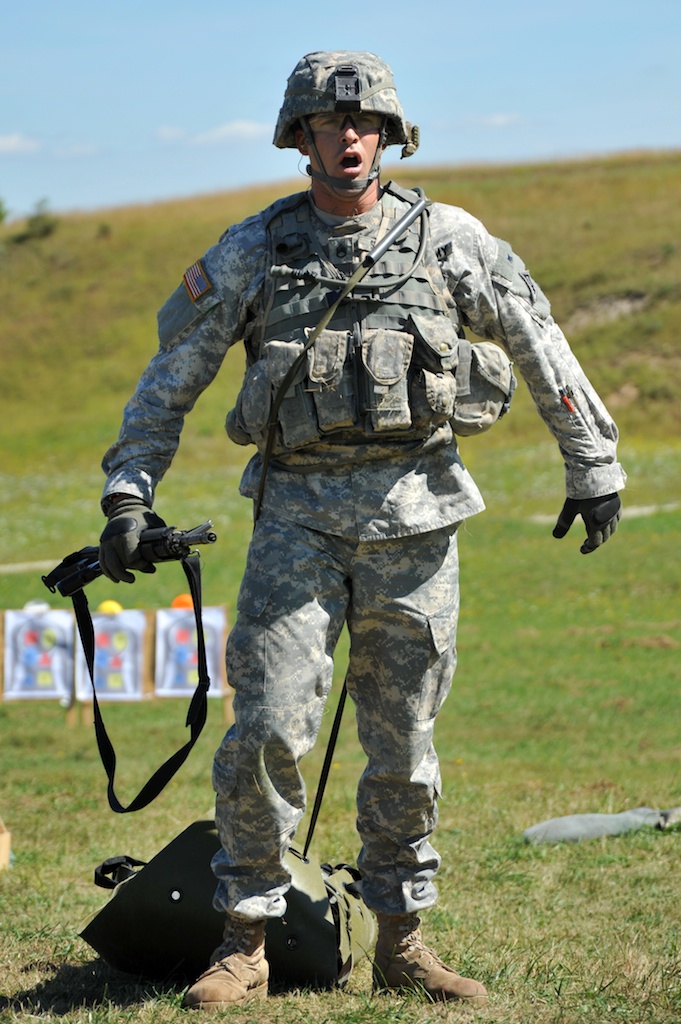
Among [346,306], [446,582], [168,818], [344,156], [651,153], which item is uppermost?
[651,153]

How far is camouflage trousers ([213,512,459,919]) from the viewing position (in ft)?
13.1

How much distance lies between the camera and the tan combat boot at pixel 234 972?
389 cm

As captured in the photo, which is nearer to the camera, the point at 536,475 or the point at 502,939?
the point at 502,939

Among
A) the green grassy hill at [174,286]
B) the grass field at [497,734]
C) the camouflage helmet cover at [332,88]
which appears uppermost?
the green grassy hill at [174,286]

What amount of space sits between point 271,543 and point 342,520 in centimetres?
22

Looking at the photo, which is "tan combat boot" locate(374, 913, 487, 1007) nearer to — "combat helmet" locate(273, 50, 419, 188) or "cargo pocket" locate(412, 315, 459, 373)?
"cargo pocket" locate(412, 315, 459, 373)

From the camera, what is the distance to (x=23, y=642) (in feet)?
41.3

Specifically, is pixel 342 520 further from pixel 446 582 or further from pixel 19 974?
pixel 19 974

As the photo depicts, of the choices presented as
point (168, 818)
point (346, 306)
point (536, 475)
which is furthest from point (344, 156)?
point (536, 475)

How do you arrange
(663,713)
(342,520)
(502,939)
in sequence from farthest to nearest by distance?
(663,713), (502,939), (342,520)

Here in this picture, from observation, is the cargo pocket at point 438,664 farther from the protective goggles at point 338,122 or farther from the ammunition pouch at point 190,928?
the protective goggles at point 338,122

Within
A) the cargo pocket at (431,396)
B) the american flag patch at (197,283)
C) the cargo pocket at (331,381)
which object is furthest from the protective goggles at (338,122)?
the cargo pocket at (431,396)

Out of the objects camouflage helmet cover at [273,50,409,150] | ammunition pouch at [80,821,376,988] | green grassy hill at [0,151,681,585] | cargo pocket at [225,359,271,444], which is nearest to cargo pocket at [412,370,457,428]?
cargo pocket at [225,359,271,444]

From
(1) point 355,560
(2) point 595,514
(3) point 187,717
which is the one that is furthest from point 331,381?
(3) point 187,717
